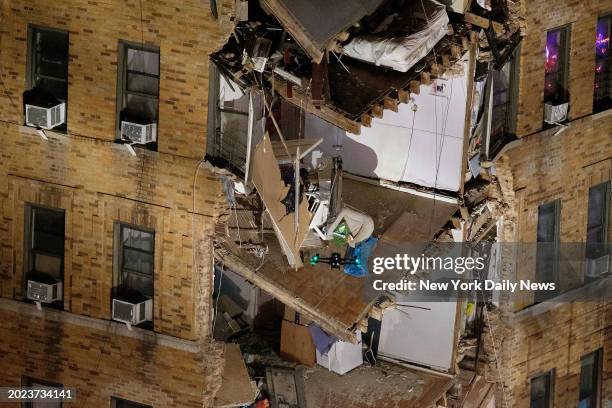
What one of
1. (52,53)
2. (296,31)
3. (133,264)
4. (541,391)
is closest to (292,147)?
(296,31)

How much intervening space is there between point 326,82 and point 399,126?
1890 millimetres

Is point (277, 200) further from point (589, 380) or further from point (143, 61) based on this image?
point (589, 380)

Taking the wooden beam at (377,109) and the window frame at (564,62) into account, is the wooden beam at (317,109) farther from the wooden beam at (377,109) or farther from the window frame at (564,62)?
the window frame at (564,62)

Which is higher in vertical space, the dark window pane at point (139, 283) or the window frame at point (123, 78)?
the window frame at point (123, 78)

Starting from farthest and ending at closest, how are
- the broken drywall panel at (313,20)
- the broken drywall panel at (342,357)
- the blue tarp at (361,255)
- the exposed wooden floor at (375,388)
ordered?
the broken drywall panel at (342,357) → the exposed wooden floor at (375,388) → the blue tarp at (361,255) → the broken drywall panel at (313,20)

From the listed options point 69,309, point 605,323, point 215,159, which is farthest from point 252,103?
point 605,323

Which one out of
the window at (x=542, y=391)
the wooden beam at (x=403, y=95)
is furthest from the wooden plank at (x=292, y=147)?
the window at (x=542, y=391)

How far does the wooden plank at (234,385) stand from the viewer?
32219mm

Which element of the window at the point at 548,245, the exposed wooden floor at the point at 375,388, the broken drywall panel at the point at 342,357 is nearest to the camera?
the window at the point at 548,245

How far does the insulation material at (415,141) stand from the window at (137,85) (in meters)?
2.96

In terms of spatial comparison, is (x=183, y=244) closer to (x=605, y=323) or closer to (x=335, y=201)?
(x=335, y=201)

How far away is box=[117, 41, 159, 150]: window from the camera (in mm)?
30797

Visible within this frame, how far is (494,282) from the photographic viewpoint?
3275 centimetres

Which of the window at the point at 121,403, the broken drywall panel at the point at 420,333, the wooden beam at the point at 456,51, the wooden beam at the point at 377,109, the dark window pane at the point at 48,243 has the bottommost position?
the window at the point at 121,403
